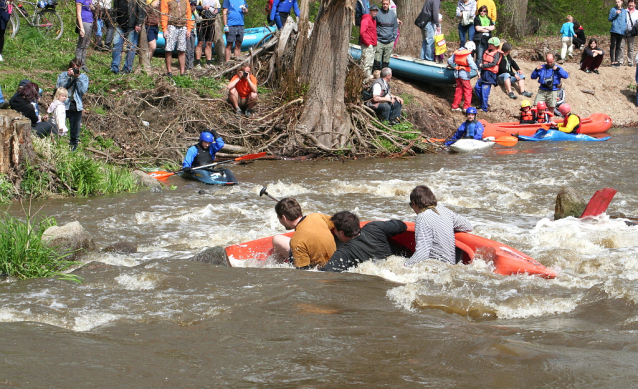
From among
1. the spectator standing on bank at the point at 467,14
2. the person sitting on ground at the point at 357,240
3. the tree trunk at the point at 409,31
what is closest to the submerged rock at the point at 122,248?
the person sitting on ground at the point at 357,240

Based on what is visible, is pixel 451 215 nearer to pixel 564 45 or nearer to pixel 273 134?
pixel 273 134

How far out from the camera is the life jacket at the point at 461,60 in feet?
49.4

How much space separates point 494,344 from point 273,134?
9379 millimetres

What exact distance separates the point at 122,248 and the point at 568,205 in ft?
16.0

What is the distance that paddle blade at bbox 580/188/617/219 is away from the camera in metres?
7.07

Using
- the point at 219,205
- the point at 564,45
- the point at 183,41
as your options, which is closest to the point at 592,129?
the point at 564,45

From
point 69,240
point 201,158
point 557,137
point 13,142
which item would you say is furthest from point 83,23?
point 557,137

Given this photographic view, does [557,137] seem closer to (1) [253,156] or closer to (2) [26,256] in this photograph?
(1) [253,156]

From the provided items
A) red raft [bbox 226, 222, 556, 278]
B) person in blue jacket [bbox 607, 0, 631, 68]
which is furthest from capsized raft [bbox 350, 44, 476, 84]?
red raft [bbox 226, 222, 556, 278]

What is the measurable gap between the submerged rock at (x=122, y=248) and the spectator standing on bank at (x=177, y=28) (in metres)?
6.73

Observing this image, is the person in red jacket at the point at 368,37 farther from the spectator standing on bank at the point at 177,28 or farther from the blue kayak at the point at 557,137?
the blue kayak at the point at 557,137

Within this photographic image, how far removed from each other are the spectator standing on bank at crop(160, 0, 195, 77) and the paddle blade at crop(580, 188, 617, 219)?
7.87m

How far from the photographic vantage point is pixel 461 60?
49.6 ft

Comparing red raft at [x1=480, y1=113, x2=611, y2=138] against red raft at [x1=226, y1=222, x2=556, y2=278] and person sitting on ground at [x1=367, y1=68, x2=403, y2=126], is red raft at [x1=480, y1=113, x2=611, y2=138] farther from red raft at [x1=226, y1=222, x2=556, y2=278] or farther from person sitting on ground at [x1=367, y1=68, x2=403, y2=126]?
red raft at [x1=226, y1=222, x2=556, y2=278]
